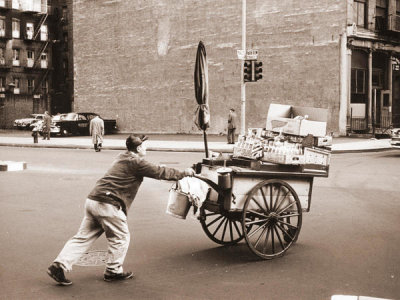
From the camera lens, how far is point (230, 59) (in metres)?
39.1

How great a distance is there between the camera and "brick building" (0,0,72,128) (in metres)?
60.9

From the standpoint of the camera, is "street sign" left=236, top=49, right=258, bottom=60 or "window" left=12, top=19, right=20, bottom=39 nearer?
"street sign" left=236, top=49, right=258, bottom=60

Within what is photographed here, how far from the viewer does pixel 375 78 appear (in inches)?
1433

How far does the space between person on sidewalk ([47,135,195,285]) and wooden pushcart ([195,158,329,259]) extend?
827 millimetres

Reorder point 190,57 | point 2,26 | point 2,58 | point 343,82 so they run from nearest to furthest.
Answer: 1. point 343,82
2. point 190,57
3. point 2,58
4. point 2,26

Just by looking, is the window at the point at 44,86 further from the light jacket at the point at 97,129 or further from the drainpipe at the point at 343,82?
the light jacket at the point at 97,129

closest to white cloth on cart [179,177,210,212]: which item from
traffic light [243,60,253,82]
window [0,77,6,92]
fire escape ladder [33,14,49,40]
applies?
traffic light [243,60,253,82]

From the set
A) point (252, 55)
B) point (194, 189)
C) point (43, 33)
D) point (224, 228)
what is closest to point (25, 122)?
point (43, 33)

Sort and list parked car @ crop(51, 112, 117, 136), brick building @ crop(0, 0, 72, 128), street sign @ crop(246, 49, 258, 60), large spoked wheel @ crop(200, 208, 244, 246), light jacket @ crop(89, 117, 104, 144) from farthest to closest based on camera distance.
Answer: brick building @ crop(0, 0, 72, 128) → parked car @ crop(51, 112, 117, 136) → street sign @ crop(246, 49, 258, 60) → light jacket @ crop(89, 117, 104, 144) → large spoked wheel @ crop(200, 208, 244, 246)

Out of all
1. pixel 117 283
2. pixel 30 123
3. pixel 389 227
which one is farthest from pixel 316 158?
pixel 30 123

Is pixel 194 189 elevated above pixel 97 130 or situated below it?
below

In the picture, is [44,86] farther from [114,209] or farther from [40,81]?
[114,209]

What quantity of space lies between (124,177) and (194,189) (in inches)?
36.1

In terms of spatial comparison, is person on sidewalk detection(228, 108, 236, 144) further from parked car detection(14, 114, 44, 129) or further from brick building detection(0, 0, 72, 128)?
brick building detection(0, 0, 72, 128)
